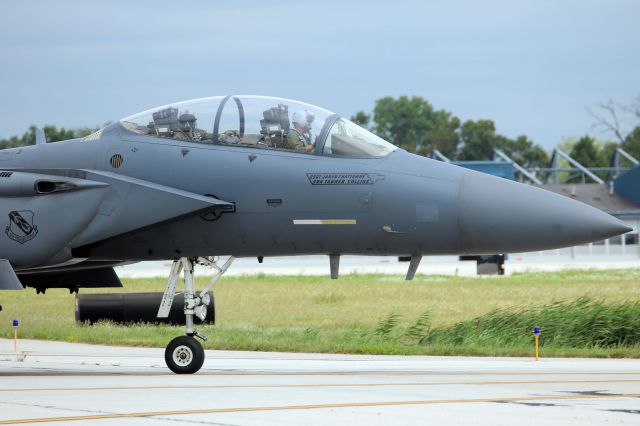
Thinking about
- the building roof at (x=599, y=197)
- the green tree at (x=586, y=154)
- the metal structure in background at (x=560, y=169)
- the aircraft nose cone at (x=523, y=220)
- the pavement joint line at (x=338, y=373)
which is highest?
the green tree at (x=586, y=154)

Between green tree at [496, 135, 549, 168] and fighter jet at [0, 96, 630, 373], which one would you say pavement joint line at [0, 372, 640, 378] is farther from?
green tree at [496, 135, 549, 168]

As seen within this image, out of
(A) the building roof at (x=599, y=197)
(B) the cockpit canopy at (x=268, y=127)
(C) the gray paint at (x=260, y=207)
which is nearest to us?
(C) the gray paint at (x=260, y=207)

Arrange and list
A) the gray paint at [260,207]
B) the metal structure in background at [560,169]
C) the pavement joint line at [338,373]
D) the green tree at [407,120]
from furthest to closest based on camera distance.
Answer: the green tree at [407,120] → the metal structure in background at [560,169] → the pavement joint line at [338,373] → the gray paint at [260,207]

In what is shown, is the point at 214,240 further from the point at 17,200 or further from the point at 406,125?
the point at 406,125

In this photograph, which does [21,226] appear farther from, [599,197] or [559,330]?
[599,197]

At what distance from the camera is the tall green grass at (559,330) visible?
1931 cm

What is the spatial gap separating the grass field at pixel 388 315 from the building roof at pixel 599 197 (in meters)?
30.0

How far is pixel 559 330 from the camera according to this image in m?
19.7

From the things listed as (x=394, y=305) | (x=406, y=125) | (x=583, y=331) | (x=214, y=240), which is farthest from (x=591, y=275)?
(x=406, y=125)

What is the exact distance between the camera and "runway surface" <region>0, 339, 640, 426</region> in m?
9.66

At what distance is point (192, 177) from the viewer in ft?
44.6

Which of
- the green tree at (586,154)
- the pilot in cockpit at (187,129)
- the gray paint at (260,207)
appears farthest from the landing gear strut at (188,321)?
the green tree at (586,154)

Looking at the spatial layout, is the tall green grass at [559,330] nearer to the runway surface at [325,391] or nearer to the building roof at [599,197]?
the runway surface at [325,391]

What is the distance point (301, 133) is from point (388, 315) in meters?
14.3
